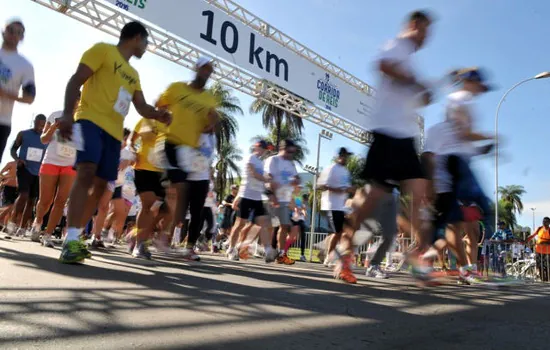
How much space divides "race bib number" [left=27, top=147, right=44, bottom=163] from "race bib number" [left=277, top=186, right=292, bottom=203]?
11.3 ft

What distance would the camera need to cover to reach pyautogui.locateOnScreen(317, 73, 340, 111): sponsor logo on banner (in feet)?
46.4

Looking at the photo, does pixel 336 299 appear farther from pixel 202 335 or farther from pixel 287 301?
pixel 202 335

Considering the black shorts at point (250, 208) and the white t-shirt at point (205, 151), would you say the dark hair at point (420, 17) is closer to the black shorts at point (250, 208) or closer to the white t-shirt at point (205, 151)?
the white t-shirt at point (205, 151)

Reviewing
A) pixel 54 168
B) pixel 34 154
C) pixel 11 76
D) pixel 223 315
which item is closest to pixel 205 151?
pixel 54 168

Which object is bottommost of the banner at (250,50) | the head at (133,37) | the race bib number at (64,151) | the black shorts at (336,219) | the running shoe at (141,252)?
the running shoe at (141,252)

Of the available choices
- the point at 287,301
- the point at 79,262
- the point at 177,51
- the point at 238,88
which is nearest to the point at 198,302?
the point at 287,301

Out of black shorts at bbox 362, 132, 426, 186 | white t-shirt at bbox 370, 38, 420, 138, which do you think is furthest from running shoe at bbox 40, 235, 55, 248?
white t-shirt at bbox 370, 38, 420, 138

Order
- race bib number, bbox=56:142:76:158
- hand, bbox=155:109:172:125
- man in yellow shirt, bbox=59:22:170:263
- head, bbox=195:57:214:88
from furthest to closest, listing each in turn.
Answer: race bib number, bbox=56:142:76:158, head, bbox=195:57:214:88, hand, bbox=155:109:172:125, man in yellow shirt, bbox=59:22:170:263

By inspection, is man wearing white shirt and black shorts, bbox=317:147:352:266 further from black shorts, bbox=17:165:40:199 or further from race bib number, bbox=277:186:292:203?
black shorts, bbox=17:165:40:199

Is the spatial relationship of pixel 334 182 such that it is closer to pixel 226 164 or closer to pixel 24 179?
pixel 24 179

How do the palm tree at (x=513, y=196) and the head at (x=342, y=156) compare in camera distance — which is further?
the palm tree at (x=513, y=196)

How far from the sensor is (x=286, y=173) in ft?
22.9

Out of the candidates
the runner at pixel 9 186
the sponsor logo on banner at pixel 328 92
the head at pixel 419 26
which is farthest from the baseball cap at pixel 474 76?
the sponsor logo on banner at pixel 328 92

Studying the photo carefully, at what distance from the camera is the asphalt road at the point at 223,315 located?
5.07ft
